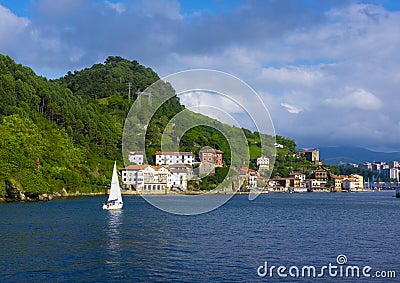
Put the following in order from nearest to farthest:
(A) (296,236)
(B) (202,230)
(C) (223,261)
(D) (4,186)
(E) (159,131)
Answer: (C) (223,261)
(A) (296,236)
(B) (202,230)
(D) (4,186)
(E) (159,131)

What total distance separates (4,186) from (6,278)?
155ft

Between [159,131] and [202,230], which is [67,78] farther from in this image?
[202,230]

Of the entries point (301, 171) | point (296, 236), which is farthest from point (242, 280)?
point (301, 171)

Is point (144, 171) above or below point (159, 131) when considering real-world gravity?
below

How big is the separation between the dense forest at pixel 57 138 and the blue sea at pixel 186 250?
56.6 ft

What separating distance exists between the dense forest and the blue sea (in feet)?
56.6

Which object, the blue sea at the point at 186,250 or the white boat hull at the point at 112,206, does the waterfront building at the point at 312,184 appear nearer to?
the white boat hull at the point at 112,206

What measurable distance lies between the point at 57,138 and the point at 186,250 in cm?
6786

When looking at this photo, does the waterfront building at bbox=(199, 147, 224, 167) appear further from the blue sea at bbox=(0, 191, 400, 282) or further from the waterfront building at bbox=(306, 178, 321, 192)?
the waterfront building at bbox=(306, 178, 321, 192)

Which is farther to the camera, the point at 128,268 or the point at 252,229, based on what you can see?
the point at 252,229

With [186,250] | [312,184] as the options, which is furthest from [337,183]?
[186,250]

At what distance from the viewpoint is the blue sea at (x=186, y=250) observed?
21.9 m

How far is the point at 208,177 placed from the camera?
86688 millimetres

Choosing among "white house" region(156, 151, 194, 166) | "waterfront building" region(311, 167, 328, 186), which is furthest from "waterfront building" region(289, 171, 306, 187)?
"white house" region(156, 151, 194, 166)
